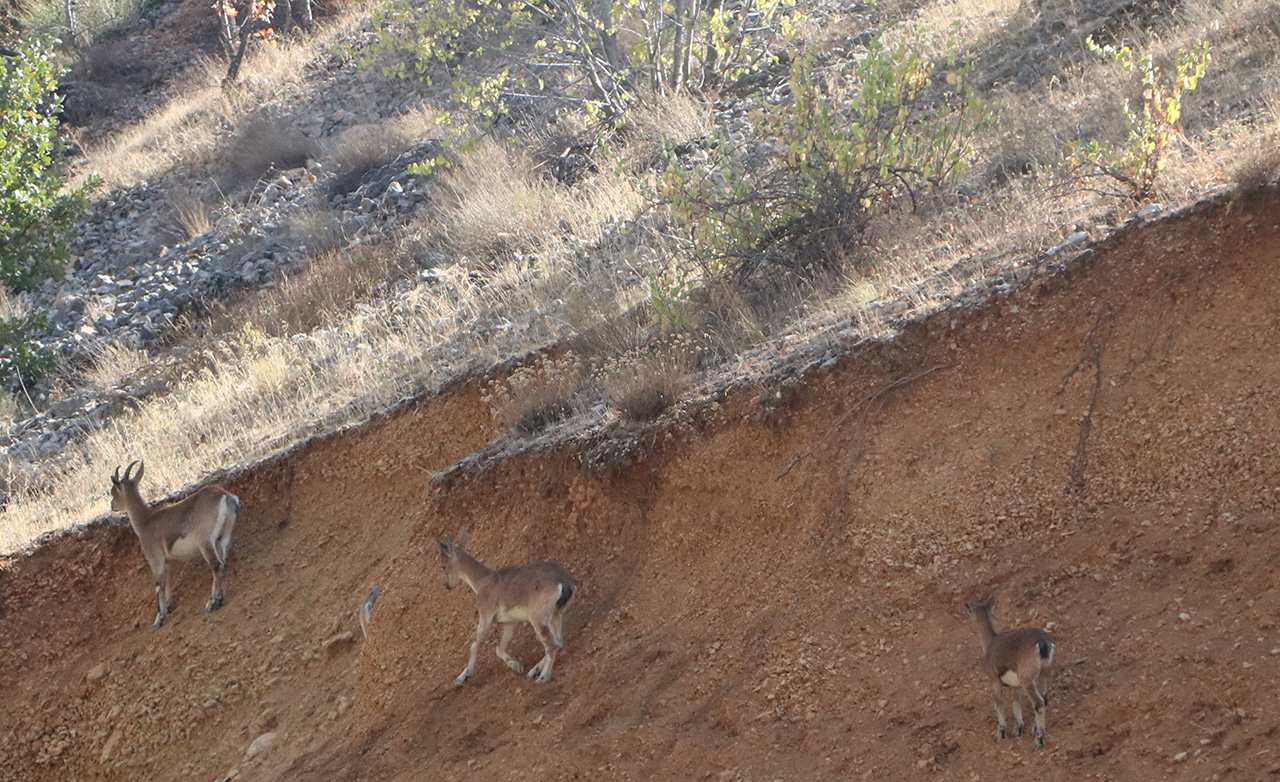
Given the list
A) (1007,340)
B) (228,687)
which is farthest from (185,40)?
(1007,340)

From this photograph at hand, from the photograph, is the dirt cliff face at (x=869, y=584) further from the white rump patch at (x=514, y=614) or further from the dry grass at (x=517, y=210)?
the dry grass at (x=517, y=210)

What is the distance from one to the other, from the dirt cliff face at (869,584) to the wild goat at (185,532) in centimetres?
50

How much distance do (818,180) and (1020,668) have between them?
215 inches

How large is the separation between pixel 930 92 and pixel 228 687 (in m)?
9.89

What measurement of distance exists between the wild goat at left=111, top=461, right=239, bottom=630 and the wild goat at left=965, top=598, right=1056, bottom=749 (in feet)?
20.1

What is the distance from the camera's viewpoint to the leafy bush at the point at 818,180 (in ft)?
30.5

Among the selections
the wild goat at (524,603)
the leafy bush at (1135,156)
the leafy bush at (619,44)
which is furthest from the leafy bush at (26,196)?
the leafy bush at (1135,156)

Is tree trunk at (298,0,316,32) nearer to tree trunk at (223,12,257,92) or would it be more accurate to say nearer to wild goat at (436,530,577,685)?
tree trunk at (223,12,257,92)

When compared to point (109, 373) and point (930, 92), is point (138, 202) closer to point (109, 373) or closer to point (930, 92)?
point (109, 373)

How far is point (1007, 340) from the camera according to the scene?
6.71 metres

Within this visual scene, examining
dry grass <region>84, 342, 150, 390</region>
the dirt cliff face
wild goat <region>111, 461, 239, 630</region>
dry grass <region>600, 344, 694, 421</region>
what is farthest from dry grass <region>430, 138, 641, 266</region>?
the dirt cliff face

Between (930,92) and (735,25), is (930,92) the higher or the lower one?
the lower one

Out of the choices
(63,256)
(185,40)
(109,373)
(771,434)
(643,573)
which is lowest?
(643,573)

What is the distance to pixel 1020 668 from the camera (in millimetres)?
4824
